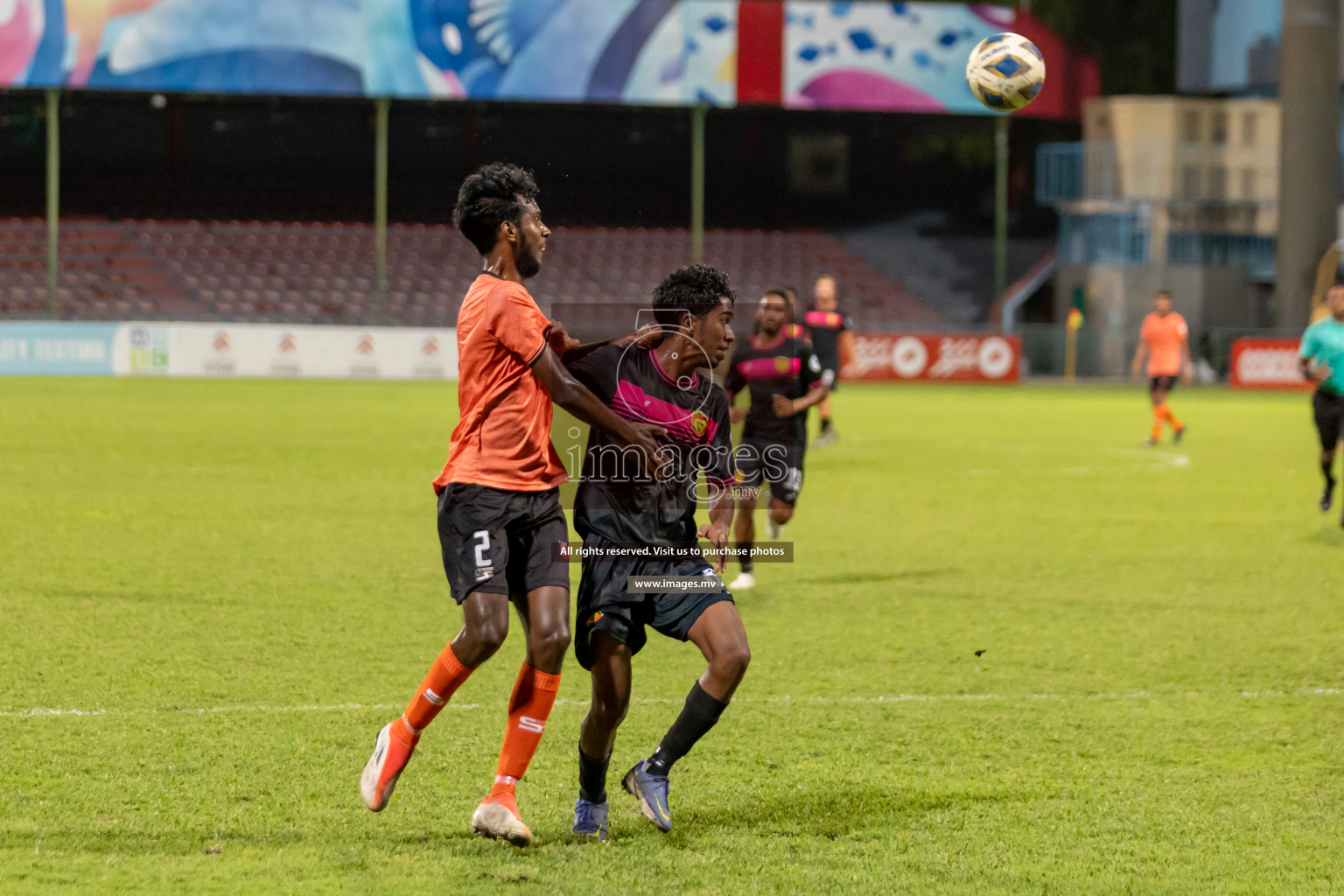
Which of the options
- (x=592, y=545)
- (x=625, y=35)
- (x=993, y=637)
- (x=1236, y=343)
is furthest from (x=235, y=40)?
(x=592, y=545)

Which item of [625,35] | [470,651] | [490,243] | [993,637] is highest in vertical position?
[625,35]

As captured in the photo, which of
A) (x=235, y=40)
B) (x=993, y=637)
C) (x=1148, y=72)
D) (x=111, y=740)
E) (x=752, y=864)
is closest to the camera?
(x=752, y=864)

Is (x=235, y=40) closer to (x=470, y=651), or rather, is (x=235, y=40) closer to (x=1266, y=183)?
(x=1266, y=183)

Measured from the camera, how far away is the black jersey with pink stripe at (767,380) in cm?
1029

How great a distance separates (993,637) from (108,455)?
38.1ft

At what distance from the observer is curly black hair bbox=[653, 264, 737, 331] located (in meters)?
5.02

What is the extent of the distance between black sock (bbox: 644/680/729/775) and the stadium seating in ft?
101

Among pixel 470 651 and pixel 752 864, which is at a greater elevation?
pixel 470 651

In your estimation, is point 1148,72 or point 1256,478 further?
point 1148,72

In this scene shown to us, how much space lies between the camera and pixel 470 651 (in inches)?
189

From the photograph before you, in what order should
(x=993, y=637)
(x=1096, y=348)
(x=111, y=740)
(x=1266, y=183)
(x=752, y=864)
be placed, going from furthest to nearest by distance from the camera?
1. (x=1266, y=183)
2. (x=1096, y=348)
3. (x=993, y=637)
4. (x=111, y=740)
5. (x=752, y=864)

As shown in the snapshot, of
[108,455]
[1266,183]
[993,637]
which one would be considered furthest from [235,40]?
[993,637]

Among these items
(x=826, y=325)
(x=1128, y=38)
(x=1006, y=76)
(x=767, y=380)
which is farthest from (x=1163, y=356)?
(x=1128, y=38)

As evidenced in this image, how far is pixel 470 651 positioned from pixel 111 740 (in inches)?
77.8
